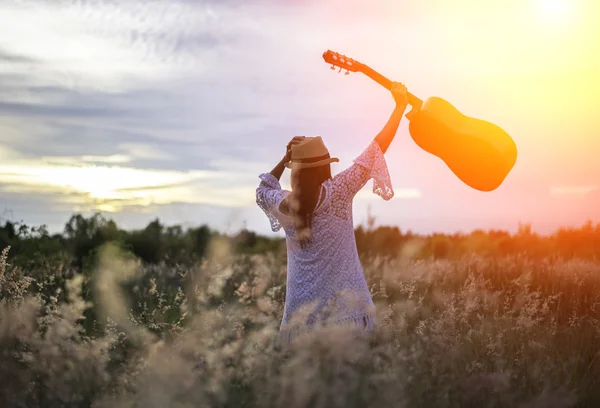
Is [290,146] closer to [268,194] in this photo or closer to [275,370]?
[268,194]

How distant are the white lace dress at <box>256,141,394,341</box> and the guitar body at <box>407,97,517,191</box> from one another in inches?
63.3

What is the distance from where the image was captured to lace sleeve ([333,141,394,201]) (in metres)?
4.18

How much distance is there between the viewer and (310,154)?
4.23 metres

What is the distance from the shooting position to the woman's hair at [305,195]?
13.5 ft

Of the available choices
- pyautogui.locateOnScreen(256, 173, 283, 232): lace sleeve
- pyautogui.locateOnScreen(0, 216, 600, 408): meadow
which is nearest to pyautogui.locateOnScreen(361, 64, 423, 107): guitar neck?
pyautogui.locateOnScreen(256, 173, 283, 232): lace sleeve

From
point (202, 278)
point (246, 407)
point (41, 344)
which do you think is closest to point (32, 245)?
point (202, 278)

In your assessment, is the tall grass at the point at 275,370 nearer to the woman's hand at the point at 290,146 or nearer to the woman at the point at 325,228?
the woman at the point at 325,228

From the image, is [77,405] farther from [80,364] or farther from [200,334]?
[200,334]

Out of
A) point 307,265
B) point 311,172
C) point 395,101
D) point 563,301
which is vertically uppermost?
point 395,101

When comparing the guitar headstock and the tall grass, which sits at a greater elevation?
the guitar headstock

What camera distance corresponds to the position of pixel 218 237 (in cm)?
1962

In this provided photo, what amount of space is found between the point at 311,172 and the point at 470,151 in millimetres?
2255

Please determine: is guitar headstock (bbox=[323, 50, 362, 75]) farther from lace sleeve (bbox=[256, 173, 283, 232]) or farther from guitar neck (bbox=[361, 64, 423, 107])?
lace sleeve (bbox=[256, 173, 283, 232])

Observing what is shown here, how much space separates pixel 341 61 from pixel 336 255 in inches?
79.5
